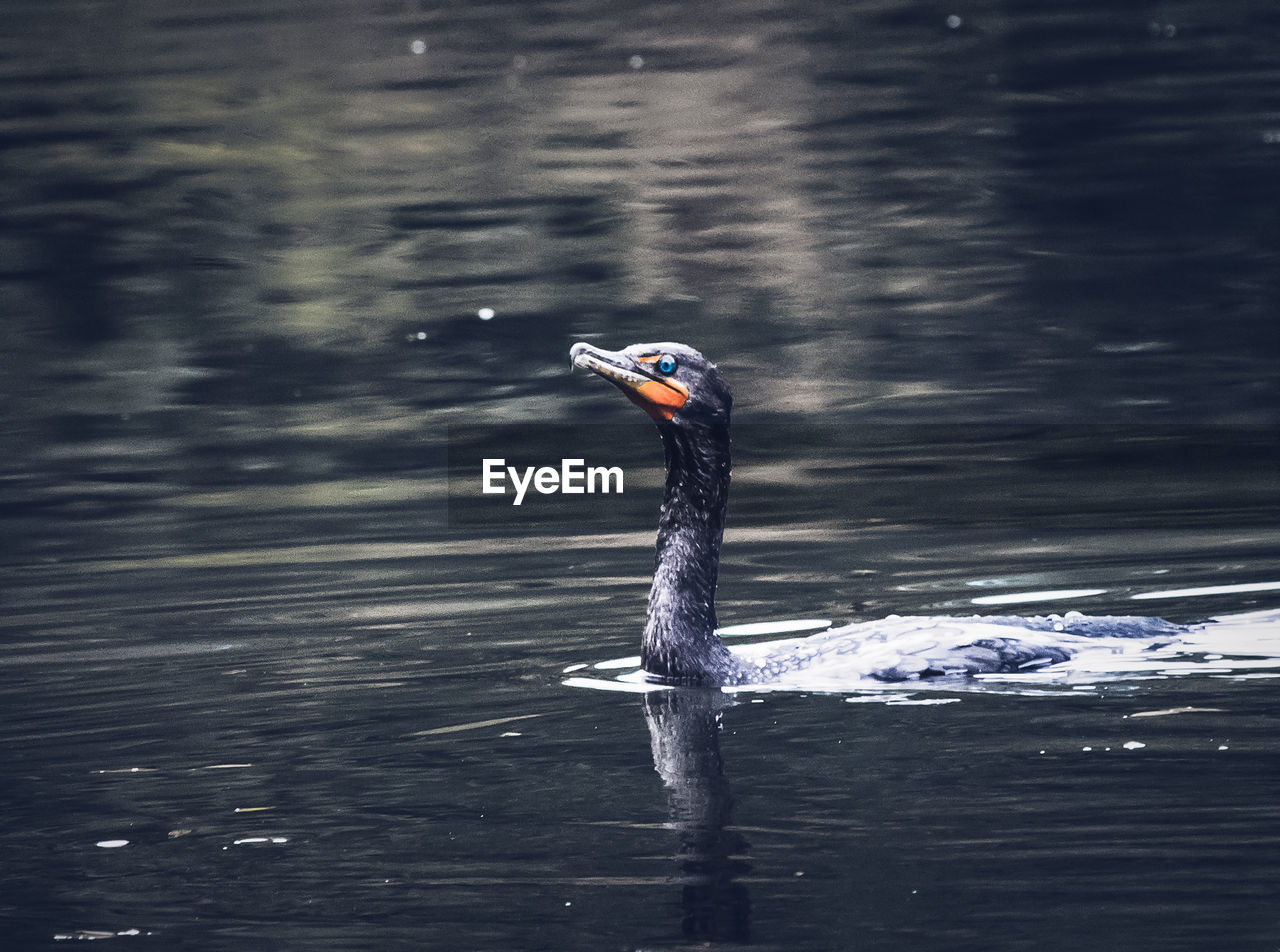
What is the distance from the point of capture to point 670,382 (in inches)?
368

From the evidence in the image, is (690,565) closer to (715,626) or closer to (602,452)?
(715,626)

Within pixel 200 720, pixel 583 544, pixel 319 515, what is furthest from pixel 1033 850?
pixel 319 515

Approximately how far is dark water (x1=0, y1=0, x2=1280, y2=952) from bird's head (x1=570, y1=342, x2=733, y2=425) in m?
1.32

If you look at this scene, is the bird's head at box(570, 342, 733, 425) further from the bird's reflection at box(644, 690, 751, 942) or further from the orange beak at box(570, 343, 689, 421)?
the bird's reflection at box(644, 690, 751, 942)

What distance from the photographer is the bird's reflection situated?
6199mm

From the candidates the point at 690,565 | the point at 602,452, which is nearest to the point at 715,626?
the point at 690,565

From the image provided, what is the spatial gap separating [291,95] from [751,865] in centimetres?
2557

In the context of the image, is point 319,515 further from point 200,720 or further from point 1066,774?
point 1066,774

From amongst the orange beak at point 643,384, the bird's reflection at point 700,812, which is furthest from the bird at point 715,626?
the bird's reflection at point 700,812

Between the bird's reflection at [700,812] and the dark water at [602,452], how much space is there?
3cm

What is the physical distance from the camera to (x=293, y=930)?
6.31 metres

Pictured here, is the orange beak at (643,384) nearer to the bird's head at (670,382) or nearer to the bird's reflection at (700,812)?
the bird's head at (670,382)

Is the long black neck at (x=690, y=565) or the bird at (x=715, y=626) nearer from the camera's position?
the bird at (x=715, y=626)

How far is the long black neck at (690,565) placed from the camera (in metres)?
9.43
